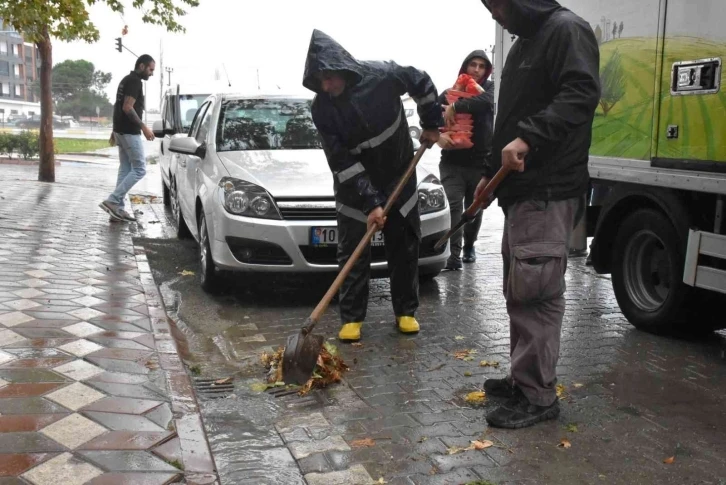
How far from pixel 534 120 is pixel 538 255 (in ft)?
2.00

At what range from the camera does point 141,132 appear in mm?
10141

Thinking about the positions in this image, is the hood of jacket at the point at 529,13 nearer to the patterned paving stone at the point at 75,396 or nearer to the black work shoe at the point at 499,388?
the black work shoe at the point at 499,388

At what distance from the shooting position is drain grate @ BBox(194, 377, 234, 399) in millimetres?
4184

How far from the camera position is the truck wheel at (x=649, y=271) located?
5.00 metres

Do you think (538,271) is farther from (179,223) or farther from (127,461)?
(179,223)

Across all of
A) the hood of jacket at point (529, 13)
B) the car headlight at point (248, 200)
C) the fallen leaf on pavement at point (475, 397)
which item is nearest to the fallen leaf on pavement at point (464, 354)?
the fallen leaf on pavement at point (475, 397)

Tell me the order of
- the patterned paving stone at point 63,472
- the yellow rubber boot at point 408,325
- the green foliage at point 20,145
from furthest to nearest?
the green foliage at point 20,145 → the yellow rubber boot at point 408,325 → the patterned paving stone at point 63,472

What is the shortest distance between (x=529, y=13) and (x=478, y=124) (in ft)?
11.8

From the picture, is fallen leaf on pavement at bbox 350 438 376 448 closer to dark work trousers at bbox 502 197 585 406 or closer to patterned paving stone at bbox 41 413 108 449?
dark work trousers at bbox 502 197 585 406

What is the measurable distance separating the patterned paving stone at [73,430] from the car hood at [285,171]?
2723 millimetres

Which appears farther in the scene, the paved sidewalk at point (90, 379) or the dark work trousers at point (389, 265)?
the dark work trousers at point (389, 265)

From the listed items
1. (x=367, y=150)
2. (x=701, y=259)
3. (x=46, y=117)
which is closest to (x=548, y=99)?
(x=367, y=150)

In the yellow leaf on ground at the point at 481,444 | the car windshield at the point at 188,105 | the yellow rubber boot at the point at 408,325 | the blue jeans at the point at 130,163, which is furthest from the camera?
the car windshield at the point at 188,105

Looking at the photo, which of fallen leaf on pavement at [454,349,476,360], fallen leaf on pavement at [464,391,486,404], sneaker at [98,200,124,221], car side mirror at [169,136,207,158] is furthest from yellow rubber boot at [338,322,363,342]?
sneaker at [98,200,124,221]
